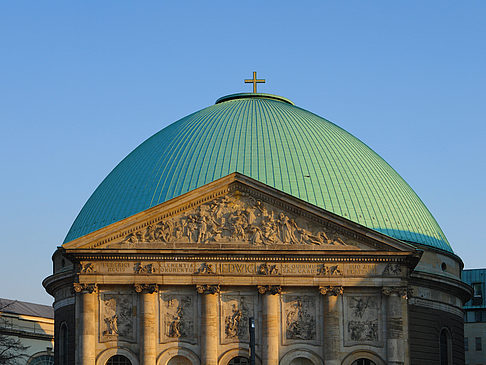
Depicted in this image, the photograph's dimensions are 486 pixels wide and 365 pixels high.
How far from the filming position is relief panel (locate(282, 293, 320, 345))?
159ft

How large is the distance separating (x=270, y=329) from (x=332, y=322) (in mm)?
2970

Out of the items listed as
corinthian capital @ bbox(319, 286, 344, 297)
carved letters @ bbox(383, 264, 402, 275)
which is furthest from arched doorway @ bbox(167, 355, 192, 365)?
carved letters @ bbox(383, 264, 402, 275)

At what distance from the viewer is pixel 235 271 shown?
1909 inches

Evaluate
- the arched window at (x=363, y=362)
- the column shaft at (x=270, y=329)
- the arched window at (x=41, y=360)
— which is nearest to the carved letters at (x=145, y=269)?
the column shaft at (x=270, y=329)

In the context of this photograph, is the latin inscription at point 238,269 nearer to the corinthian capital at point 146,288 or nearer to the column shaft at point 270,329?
the corinthian capital at point 146,288

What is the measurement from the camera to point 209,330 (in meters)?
47.9

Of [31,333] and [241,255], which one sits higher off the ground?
[241,255]

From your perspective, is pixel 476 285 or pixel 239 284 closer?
Result: pixel 239 284

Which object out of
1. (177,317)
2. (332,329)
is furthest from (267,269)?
(177,317)

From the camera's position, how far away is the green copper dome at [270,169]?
53938mm

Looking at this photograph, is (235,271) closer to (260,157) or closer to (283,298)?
(283,298)

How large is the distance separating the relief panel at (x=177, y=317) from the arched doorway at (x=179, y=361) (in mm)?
854

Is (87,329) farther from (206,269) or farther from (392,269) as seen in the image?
(392,269)

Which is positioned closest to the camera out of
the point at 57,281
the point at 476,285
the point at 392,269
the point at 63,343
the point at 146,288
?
the point at 146,288
